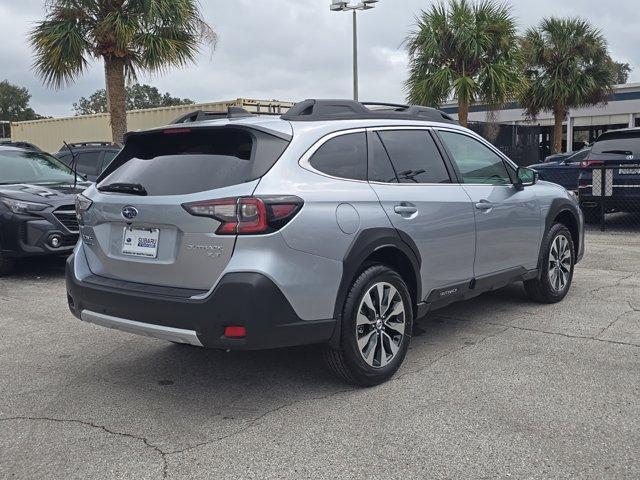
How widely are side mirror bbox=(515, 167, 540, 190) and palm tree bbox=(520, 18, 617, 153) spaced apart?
20.0 metres

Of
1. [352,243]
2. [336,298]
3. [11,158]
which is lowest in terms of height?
[336,298]

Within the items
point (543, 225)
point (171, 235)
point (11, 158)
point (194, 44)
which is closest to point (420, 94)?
point (194, 44)

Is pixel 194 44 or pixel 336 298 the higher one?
pixel 194 44

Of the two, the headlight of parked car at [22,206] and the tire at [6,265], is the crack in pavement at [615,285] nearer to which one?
the headlight of parked car at [22,206]

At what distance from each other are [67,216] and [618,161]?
8.45 meters

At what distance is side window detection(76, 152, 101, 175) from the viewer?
41.6ft

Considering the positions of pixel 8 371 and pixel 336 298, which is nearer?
pixel 336 298

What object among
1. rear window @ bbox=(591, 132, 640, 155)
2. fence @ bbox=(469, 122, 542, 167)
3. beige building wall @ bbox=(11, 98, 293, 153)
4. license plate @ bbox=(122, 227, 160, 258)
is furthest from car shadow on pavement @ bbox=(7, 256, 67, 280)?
fence @ bbox=(469, 122, 542, 167)

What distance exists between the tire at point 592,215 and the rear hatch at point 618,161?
115 centimetres

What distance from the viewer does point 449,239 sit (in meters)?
4.70

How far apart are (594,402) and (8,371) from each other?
3785 millimetres

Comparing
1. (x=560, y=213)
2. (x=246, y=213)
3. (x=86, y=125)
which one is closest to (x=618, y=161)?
(x=560, y=213)

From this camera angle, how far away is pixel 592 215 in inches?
492

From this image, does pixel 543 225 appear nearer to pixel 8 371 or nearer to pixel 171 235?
pixel 171 235
